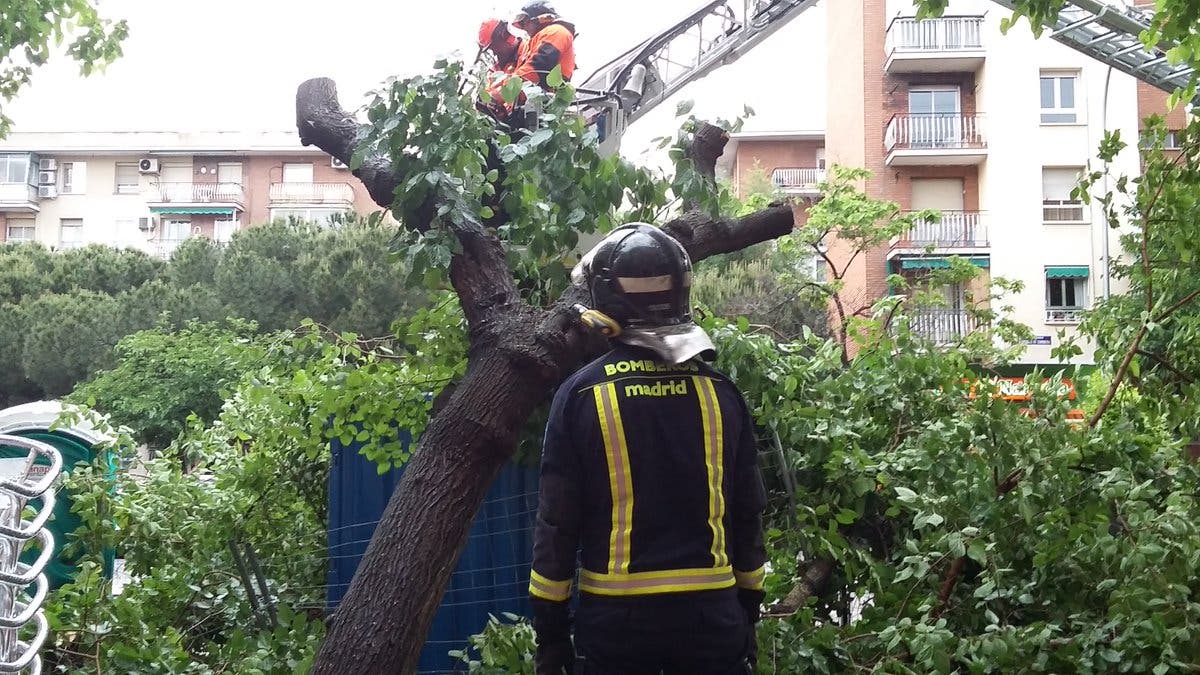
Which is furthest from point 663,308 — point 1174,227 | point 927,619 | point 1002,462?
point 1174,227

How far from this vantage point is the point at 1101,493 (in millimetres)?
4172

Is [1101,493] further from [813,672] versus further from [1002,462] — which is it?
[813,672]

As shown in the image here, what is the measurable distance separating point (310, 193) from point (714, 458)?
4564cm

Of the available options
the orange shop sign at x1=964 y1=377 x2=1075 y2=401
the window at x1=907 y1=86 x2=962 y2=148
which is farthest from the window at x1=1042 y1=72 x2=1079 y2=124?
the orange shop sign at x1=964 y1=377 x2=1075 y2=401

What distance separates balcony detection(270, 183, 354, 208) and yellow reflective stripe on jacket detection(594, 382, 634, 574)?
44496 mm

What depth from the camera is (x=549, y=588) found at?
2.70 meters

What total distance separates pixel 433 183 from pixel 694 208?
3.61ft

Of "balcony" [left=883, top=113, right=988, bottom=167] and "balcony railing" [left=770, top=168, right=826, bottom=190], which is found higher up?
"balcony railing" [left=770, top=168, right=826, bottom=190]

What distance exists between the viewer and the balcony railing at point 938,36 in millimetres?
28000

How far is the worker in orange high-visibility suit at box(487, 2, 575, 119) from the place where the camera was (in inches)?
210

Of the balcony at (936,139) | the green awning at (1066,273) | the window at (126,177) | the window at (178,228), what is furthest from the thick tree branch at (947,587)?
the window at (126,177)

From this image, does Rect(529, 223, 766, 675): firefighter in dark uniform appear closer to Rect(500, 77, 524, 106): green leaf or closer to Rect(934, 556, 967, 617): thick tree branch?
Rect(500, 77, 524, 106): green leaf

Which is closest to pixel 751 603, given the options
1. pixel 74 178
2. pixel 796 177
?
pixel 796 177

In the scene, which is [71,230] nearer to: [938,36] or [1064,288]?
[938,36]
